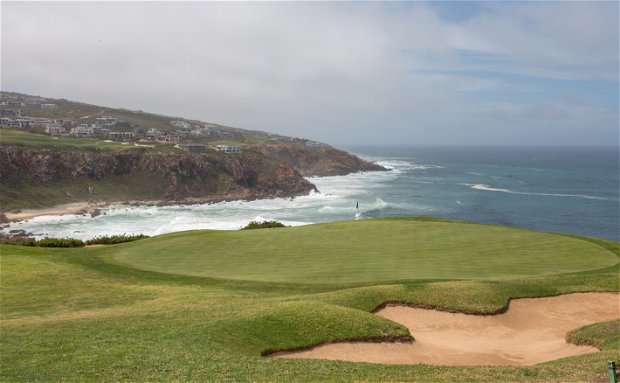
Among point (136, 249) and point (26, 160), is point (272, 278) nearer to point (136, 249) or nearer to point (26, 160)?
point (136, 249)

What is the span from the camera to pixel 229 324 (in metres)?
18.0

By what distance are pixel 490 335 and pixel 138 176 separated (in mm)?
113939

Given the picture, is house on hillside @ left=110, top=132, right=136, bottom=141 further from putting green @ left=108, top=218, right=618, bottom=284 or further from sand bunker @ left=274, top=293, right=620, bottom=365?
sand bunker @ left=274, top=293, right=620, bottom=365

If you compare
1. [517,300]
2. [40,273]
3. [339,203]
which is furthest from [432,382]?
[339,203]

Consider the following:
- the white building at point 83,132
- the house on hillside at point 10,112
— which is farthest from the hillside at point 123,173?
the house on hillside at point 10,112

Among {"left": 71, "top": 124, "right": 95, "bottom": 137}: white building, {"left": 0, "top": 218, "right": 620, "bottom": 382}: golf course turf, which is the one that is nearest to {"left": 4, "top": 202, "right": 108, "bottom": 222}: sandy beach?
{"left": 0, "top": 218, "right": 620, "bottom": 382}: golf course turf

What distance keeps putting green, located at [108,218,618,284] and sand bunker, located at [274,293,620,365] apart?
4.39 meters

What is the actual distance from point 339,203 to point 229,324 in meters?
98.0

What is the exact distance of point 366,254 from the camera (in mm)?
32125

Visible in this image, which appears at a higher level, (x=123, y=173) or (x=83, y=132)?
(x=83, y=132)

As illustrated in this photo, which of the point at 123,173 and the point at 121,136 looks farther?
the point at 121,136

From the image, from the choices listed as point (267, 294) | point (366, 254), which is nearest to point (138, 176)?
point (366, 254)

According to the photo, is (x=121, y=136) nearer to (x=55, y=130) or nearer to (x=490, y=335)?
(x=55, y=130)

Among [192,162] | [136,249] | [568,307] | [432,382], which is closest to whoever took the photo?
[432,382]
